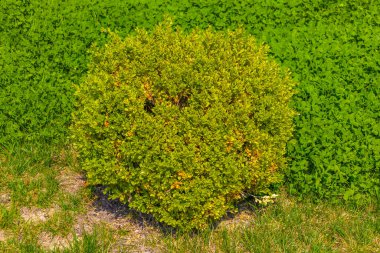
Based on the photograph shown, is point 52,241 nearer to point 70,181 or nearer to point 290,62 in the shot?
point 70,181

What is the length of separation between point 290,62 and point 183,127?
5.40ft

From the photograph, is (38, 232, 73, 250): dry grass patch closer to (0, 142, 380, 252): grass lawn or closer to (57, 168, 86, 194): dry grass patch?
(0, 142, 380, 252): grass lawn

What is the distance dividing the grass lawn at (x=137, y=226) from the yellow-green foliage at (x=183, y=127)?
8.9 inches

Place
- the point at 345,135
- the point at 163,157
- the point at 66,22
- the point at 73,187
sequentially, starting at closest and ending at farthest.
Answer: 1. the point at 163,157
2. the point at 345,135
3. the point at 73,187
4. the point at 66,22

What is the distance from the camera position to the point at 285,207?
18.9ft

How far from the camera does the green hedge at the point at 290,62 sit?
575 centimetres

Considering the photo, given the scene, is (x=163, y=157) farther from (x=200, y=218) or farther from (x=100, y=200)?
(x=100, y=200)

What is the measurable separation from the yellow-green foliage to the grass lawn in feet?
0.74

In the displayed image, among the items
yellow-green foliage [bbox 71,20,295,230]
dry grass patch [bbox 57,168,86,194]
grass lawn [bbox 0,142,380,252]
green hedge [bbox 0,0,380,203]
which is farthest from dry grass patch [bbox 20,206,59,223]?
green hedge [bbox 0,0,380,203]

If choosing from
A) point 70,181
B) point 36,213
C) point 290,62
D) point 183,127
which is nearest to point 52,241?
point 36,213

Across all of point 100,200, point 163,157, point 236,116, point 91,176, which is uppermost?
point 236,116

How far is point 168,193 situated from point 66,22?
2.59 m

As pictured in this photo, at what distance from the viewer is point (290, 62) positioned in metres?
6.22

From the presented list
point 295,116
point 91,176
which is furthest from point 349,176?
point 91,176
